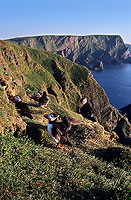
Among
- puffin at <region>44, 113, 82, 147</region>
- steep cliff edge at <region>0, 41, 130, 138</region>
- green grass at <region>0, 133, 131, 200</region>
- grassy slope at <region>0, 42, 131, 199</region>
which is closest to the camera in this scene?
green grass at <region>0, 133, 131, 200</region>

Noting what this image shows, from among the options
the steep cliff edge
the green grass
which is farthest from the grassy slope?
the steep cliff edge

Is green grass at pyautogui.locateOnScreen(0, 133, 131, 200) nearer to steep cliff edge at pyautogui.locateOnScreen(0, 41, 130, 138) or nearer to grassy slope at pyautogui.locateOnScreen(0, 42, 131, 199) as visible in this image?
grassy slope at pyautogui.locateOnScreen(0, 42, 131, 199)

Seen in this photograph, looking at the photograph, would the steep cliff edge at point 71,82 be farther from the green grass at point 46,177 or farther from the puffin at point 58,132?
the green grass at point 46,177

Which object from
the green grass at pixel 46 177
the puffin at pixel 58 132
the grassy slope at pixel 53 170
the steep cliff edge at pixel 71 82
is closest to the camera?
the green grass at pixel 46 177

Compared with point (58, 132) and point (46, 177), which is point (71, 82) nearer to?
point (58, 132)

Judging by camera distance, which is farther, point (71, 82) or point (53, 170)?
point (71, 82)

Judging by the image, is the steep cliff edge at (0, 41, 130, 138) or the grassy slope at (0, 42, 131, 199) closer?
the grassy slope at (0, 42, 131, 199)

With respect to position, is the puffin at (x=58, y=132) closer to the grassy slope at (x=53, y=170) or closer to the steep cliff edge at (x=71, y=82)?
the grassy slope at (x=53, y=170)

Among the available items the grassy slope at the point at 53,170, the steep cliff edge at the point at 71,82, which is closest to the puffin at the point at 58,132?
the grassy slope at the point at 53,170

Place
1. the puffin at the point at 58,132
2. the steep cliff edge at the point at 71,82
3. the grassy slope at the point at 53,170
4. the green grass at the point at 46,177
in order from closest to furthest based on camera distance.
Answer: the green grass at the point at 46,177 < the grassy slope at the point at 53,170 < the puffin at the point at 58,132 < the steep cliff edge at the point at 71,82

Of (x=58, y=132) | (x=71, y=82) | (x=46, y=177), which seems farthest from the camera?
(x=71, y=82)

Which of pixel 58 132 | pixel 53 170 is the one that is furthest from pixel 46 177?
pixel 58 132

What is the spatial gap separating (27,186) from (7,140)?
295 centimetres

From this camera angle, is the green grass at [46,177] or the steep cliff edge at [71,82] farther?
the steep cliff edge at [71,82]
